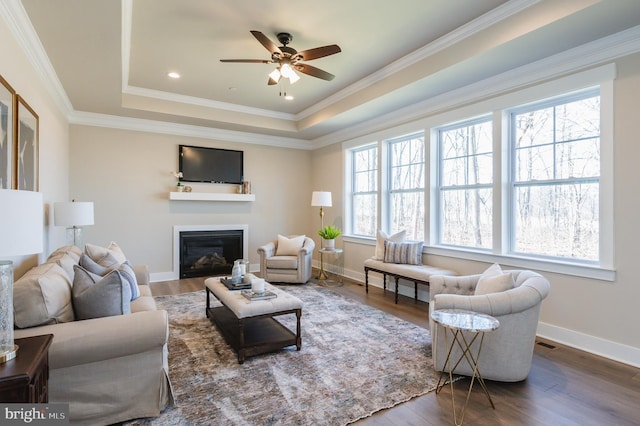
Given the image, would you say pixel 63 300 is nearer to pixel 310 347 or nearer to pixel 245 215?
pixel 310 347

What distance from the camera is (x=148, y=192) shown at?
18.8 ft

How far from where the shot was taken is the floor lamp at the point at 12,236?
1.33 metres

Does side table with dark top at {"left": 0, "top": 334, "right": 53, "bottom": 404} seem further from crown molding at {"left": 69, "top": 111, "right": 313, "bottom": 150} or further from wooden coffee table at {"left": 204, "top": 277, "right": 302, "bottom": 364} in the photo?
crown molding at {"left": 69, "top": 111, "right": 313, "bottom": 150}

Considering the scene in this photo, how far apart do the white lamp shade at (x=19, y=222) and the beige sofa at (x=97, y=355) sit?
0.62 metres

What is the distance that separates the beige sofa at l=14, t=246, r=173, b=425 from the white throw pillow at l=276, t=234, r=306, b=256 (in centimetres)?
372

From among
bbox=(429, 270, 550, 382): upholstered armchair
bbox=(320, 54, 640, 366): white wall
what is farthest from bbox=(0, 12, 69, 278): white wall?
bbox=(320, 54, 640, 366): white wall

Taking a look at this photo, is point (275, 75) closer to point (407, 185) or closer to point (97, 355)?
point (407, 185)

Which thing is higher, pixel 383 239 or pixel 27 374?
pixel 383 239

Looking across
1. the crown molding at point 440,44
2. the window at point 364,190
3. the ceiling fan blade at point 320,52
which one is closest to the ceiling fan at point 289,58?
the ceiling fan blade at point 320,52

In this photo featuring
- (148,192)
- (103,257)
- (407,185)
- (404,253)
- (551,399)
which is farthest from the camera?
(148,192)

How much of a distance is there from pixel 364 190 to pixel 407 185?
41.6 inches

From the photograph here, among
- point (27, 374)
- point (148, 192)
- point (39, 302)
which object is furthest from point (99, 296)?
point (148, 192)

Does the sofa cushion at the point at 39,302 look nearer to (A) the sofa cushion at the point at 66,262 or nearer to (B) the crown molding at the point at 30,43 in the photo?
(A) the sofa cushion at the point at 66,262

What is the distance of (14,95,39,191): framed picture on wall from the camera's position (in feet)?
8.83
